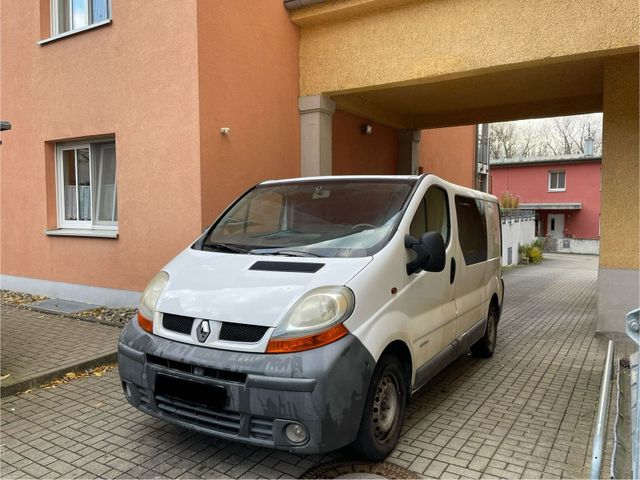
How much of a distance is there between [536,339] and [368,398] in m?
4.75

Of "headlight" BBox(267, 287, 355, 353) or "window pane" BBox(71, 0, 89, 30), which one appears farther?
"window pane" BBox(71, 0, 89, 30)

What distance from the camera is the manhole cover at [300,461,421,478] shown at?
3168mm

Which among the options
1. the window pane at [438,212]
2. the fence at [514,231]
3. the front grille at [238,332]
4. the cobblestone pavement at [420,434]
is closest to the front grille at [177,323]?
the front grille at [238,332]

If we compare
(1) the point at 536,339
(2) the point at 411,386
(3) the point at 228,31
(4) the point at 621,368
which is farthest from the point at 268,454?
(3) the point at 228,31

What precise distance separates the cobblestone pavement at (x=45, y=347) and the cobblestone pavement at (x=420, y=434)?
9.8 inches

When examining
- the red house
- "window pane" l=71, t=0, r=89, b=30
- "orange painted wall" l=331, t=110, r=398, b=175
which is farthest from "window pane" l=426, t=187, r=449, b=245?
the red house

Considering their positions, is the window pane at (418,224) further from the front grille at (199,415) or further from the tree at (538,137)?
the tree at (538,137)

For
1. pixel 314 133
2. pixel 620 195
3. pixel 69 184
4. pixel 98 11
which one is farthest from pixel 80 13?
pixel 620 195

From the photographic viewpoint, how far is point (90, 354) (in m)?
5.52

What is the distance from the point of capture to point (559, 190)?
33531 millimetres

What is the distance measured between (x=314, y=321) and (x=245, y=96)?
5.32 metres

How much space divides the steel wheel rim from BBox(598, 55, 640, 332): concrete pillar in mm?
4810

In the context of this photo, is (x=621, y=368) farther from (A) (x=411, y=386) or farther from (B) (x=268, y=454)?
(B) (x=268, y=454)

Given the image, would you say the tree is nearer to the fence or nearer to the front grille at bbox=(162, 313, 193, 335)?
the fence
